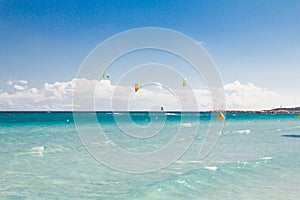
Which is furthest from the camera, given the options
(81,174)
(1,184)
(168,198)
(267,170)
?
(267,170)

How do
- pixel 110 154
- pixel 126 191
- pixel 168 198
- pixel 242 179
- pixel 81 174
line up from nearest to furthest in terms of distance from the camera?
pixel 168 198, pixel 126 191, pixel 242 179, pixel 81 174, pixel 110 154

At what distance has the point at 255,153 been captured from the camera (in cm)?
2353

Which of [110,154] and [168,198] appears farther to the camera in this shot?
[110,154]

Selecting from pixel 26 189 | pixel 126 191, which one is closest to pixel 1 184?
pixel 26 189

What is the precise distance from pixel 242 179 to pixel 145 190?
5135 millimetres

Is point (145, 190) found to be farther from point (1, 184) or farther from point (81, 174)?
point (1, 184)

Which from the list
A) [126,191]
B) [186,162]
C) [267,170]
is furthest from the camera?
[186,162]

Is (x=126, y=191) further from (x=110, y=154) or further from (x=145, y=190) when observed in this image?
(x=110, y=154)

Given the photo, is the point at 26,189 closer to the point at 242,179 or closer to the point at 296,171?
the point at 242,179

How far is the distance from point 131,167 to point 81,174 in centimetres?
317

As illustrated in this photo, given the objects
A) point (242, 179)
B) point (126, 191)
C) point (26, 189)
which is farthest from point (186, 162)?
point (26, 189)

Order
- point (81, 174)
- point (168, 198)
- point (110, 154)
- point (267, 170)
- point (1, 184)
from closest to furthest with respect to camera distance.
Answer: point (168, 198) < point (1, 184) < point (81, 174) < point (267, 170) < point (110, 154)

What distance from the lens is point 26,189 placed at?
12.8 m

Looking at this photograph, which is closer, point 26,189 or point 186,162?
point 26,189
